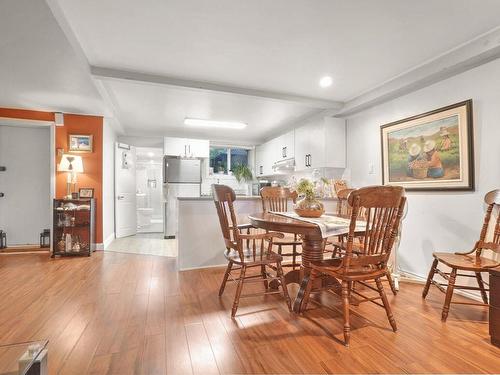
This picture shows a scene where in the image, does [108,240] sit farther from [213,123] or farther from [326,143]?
[326,143]

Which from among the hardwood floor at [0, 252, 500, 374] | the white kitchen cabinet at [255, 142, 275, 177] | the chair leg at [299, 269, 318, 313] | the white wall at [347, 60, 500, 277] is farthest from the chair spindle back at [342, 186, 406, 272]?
the white kitchen cabinet at [255, 142, 275, 177]

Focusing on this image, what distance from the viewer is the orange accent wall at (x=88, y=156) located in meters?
4.16

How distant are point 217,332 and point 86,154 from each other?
12.8 feet

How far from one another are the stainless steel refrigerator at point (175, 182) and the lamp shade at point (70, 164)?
5.65 feet

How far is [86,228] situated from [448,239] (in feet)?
16.3

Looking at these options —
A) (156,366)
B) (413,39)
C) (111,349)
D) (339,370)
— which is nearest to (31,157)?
(111,349)

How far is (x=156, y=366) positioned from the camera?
1416 millimetres

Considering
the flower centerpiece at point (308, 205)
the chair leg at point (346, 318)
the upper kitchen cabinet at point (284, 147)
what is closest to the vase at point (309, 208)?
the flower centerpiece at point (308, 205)

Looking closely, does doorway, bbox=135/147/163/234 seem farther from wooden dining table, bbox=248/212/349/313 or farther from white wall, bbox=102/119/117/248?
wooden dining table, bbox=248/212/349/313

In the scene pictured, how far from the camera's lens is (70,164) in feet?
13.4

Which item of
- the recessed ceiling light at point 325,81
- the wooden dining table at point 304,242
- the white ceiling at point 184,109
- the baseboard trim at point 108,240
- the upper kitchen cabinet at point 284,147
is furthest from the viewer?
the upper kitchen cabinet at point 284,147

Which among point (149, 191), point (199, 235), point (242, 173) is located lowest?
point (199, 235)

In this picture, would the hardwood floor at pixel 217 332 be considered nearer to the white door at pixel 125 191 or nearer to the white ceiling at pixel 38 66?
the white ceiling at pixel 38 66

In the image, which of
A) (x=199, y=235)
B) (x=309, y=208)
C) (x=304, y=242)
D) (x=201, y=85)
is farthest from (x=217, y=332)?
(x=201, y=85)
